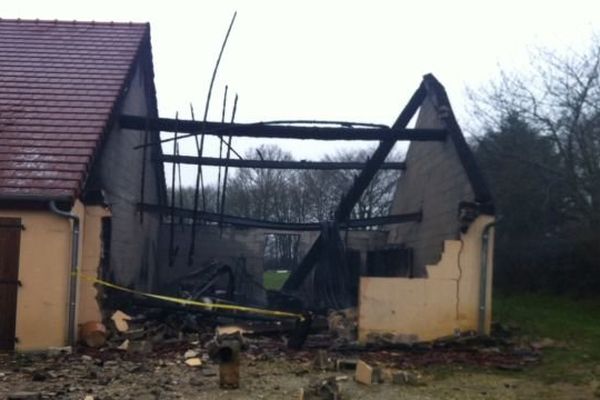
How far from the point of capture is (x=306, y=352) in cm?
1267

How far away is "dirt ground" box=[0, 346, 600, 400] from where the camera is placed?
917 centimetres

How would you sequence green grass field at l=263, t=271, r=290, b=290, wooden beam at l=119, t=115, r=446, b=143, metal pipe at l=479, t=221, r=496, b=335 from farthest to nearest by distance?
green grass field at l=263, t=271, r=290, b=290 → wooden beam at l=119, t=115, r=446, b=143 → metal pipe at l=479, t=221, r=496, b=335

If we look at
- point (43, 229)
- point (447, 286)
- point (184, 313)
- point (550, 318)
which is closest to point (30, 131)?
point (43, 229)

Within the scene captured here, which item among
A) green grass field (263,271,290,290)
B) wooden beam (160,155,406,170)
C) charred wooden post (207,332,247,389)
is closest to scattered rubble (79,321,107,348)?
charred wooden post (207,332,247,389)

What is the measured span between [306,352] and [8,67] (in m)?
9.27

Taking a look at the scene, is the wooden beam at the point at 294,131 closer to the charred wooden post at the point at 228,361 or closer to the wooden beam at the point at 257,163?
the wooden beam at the point at 257,163

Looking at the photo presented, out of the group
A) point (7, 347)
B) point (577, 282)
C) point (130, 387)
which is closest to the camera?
point (130, 387)

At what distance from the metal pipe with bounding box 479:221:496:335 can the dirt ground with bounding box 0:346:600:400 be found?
1.83 metres

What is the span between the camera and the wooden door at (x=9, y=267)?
12.5m

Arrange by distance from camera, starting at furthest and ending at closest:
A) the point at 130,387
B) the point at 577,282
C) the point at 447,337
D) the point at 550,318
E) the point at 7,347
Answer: the point at 577,282
the point at 550,318
the point at 447,337
the point at 7,347
the point at 130,387

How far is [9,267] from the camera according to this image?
1259 centimetres

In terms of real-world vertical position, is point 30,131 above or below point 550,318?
above

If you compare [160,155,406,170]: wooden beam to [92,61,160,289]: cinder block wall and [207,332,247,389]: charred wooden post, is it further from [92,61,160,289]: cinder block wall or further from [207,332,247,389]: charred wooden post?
[207,332,247,389]: charred wooden post

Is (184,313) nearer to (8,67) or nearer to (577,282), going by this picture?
(8,67)
